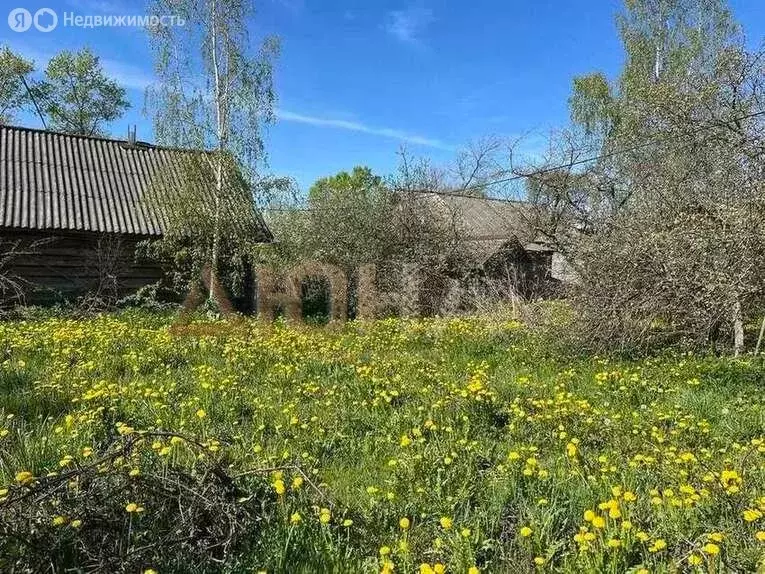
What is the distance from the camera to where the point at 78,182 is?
55.1 feet

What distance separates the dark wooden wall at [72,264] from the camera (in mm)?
15188

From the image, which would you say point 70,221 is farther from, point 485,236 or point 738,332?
point 738,332

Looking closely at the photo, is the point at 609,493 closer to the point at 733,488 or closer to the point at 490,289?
the point at 733,488

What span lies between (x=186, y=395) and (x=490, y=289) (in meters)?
11.5

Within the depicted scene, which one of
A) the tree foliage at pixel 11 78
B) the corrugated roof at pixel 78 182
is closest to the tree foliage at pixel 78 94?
the tree foliage at pixel 11 78

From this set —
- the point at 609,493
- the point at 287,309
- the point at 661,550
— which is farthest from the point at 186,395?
the point at 287,309

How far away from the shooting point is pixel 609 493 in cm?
366

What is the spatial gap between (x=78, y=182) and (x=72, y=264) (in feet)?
8.40

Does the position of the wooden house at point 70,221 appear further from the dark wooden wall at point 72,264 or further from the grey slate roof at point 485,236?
the grey slate roof at point 485,236

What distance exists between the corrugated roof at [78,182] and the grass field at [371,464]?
830 centimetres

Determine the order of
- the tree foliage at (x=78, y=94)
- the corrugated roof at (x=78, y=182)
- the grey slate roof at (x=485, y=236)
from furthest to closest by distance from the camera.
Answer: the tree foliage at (x=78, y=94)
the grey slate roof at (x=485, y=236)
the corrugated roof at (x=78, y=182)

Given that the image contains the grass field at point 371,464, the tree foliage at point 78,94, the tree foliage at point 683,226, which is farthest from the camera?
the tree foliage at point 78,94

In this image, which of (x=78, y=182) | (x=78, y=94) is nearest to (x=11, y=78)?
(x=78, y=94)

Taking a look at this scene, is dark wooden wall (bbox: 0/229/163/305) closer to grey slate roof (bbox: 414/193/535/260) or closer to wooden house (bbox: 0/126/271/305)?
wooden house (bbox: 0/126/271/305)
